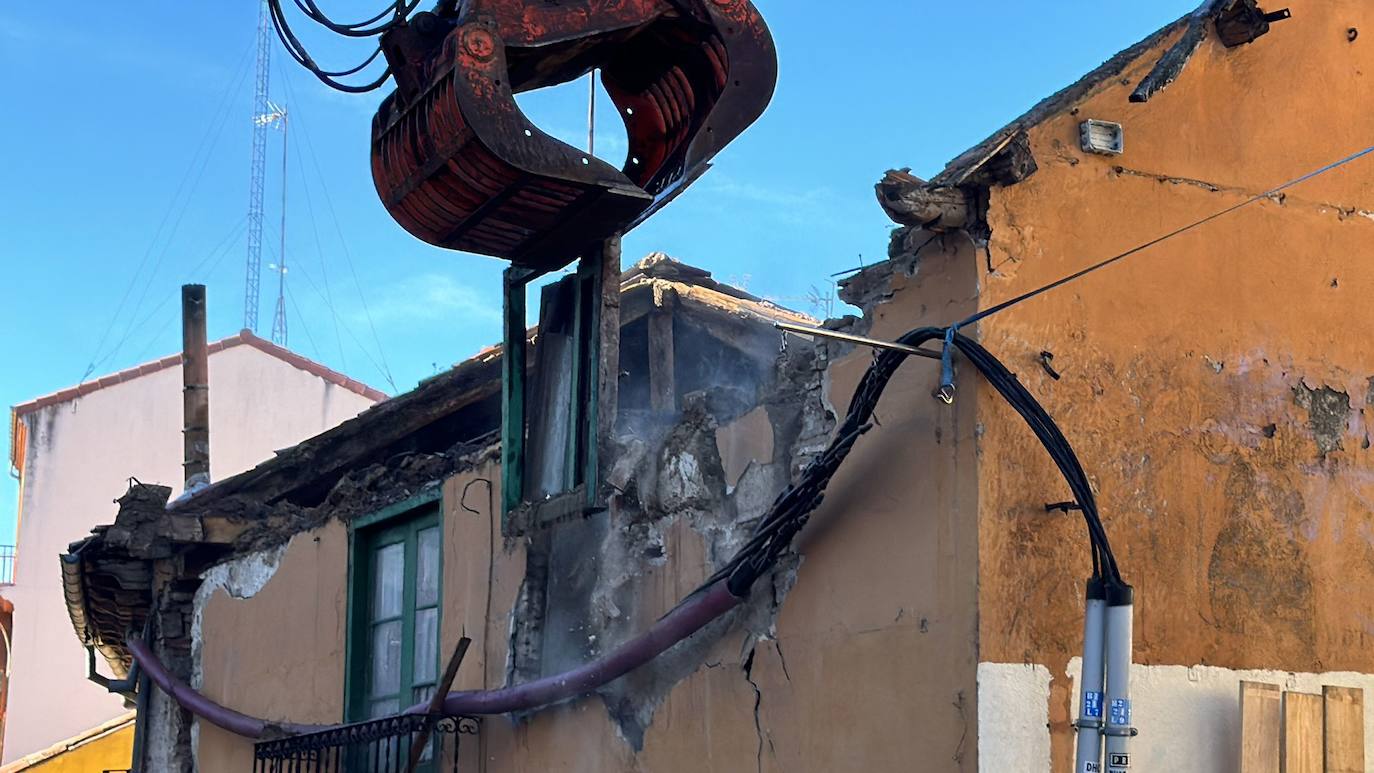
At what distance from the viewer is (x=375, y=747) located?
28.4 feet

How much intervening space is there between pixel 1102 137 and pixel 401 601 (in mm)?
4736

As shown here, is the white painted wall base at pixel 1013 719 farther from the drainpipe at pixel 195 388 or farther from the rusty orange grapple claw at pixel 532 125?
the drainpipe at pixel 195 388

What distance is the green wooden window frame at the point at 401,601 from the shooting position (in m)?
8.61

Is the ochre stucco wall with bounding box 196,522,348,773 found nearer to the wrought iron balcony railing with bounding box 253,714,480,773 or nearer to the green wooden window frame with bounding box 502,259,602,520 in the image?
the wrought iron balcony railing with bounding box 253,714,480,773

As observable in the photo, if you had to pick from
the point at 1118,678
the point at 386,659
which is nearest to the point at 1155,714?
the point at 1118,678

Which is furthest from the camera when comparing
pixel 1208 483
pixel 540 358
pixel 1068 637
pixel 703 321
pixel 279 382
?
pixel 279 382

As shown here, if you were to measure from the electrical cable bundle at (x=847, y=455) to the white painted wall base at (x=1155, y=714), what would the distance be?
1.43 feet

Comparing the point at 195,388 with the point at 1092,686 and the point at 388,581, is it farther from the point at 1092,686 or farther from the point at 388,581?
the point at 1092,686

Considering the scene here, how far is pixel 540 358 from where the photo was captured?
8.06 meters

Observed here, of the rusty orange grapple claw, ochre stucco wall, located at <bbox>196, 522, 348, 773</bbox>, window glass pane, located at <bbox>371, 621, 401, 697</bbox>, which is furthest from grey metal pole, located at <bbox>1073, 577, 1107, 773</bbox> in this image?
ochre stucco wall, located at <bbox>196, 522, 348, 773</bbox>

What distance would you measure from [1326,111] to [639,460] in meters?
3.14

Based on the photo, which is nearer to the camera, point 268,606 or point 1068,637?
point 1068,637

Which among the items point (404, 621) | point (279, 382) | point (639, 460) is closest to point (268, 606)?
point (404, 621)

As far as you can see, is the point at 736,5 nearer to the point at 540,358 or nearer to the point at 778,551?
the point at 540,358
